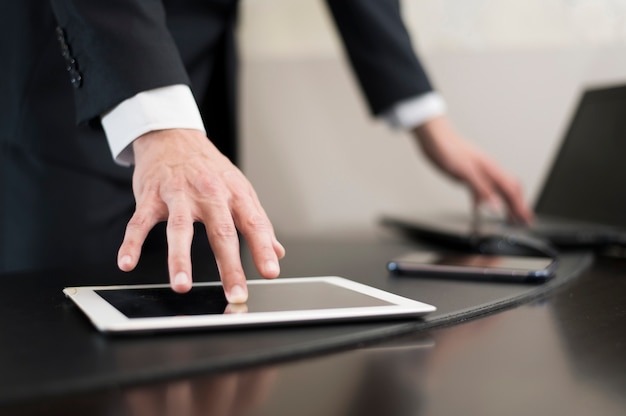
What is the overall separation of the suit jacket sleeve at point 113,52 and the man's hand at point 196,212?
0.23ft

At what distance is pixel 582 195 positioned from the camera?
109 centimetres

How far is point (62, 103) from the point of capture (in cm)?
81

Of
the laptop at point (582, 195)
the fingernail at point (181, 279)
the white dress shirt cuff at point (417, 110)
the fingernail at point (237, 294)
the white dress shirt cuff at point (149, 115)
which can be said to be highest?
the white dress shirt cuff at point (149, 115)

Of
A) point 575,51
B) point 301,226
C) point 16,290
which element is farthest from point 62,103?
point 575,51

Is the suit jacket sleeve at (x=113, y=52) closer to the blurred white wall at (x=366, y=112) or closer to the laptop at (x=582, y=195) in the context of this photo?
the laptop at (x=582, y=195)

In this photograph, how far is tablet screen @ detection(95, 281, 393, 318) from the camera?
428 mm

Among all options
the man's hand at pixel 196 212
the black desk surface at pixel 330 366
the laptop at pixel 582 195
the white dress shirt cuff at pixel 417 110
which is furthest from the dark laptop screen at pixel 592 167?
the man's hand at pixel 196 212

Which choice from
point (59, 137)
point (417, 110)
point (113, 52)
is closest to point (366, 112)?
point (417, 110)

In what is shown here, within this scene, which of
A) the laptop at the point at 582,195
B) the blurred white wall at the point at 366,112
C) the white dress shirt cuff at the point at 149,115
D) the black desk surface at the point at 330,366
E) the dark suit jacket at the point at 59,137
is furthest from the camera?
the blurred white wall at the point at 366,112

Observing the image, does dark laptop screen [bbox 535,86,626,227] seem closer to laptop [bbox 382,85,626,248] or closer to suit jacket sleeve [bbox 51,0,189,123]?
laptop [bbox 382,85,626,248]

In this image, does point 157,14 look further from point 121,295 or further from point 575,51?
point 575,51

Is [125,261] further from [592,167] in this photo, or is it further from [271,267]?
[592,167]

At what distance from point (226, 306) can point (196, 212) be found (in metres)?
0.09

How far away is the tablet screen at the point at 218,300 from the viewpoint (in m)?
0.43
